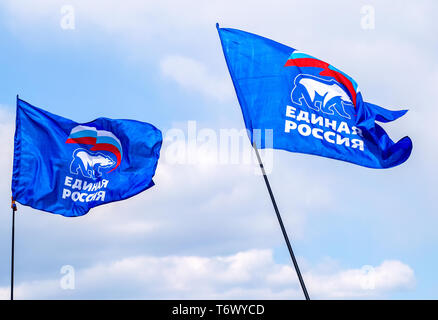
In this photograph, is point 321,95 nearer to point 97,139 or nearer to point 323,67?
point 323,67

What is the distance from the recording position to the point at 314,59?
26.7 metres

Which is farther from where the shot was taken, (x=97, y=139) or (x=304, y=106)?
(x=97, y=139)

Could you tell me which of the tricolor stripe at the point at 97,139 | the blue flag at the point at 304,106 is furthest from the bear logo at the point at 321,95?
the tricolor stripe at the point at 97,139

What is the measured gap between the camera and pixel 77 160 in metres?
31.2

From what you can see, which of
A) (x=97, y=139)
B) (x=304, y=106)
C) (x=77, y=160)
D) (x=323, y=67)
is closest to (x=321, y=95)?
(x=304, y=106)

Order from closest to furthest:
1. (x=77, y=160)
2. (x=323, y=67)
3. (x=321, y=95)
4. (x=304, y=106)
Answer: (x=304, y=106) < (x=321, y=95) < (x=323, y=67) < (x=77, y=160)

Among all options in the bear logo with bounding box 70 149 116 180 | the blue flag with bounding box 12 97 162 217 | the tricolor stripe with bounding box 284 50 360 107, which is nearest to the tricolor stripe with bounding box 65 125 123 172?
the blue flag with bounding box 12 97 162 217

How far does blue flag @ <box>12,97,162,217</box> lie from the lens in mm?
30016

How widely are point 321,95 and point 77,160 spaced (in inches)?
464

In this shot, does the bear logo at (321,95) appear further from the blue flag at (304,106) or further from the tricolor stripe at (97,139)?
the tricolor stripe at (97,139)

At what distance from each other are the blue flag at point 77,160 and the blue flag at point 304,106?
725 centimetres

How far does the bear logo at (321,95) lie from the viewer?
25.4 m

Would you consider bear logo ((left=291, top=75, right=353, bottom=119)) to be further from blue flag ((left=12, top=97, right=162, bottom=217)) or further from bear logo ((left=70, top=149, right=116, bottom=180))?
A: bear logo ((left=70, top=149, right=116, bottom=180))
